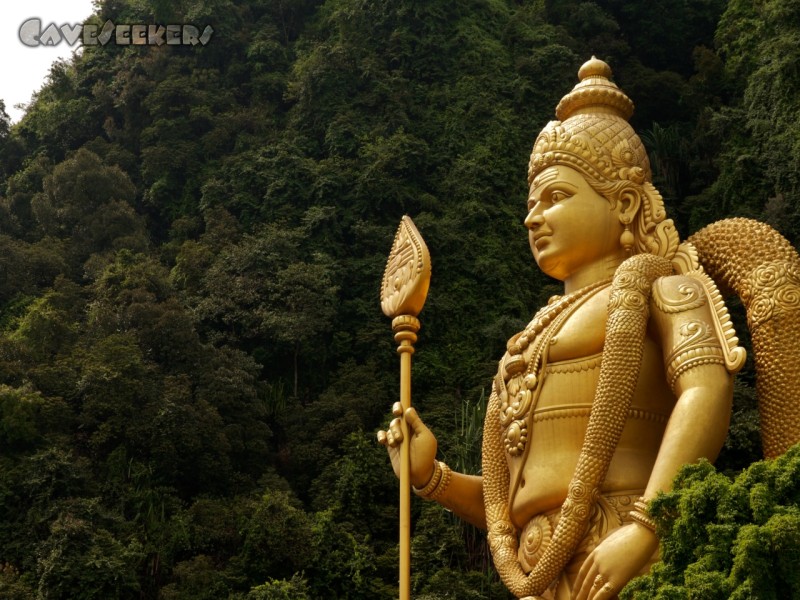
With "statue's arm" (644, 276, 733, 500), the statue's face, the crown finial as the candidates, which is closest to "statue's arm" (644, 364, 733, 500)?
"statue's arm" (644, 276, 733, 500)

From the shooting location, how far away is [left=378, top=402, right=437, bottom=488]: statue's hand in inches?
228

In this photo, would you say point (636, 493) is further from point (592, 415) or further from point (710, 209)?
point (710, 209)

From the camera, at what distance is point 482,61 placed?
2562 centimetres

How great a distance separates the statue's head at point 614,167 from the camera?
5.95 meters

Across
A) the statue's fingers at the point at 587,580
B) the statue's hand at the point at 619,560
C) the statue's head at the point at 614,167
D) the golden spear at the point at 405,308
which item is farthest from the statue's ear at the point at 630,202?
the statue's fingers at the point at 587,580

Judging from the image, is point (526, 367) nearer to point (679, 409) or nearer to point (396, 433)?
point (396, 433)

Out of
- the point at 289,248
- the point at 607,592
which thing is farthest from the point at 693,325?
the point at 289,248

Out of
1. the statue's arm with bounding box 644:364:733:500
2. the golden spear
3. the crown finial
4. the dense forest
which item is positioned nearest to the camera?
the statue's arm with bounding box 644:364:733:500

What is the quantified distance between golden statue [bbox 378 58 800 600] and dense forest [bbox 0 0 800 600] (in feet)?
28.6

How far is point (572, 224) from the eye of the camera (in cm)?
593

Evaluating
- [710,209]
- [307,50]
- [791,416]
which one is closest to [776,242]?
[791,416]

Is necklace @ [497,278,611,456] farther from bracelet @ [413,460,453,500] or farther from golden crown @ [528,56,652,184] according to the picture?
golden crown @ [528,56,652,184]

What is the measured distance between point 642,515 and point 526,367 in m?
1.10

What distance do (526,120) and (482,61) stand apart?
6.54ft
